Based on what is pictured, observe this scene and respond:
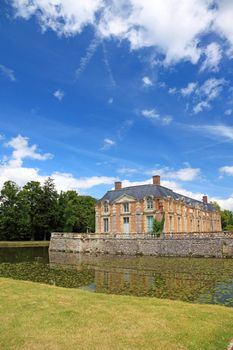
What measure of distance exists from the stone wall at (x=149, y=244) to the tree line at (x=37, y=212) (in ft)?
56.6

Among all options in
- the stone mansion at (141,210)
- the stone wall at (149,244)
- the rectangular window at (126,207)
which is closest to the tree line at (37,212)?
the stone mansion at (141,210)

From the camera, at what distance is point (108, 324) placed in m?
6.69

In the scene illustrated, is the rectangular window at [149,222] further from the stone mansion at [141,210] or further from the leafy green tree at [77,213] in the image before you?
the leafy green tree at [77,213]

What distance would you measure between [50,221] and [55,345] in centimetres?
5337

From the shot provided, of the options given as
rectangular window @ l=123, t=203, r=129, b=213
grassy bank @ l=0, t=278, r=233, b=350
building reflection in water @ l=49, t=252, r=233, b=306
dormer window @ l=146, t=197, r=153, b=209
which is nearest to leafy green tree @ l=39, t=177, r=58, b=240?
rectangular window @ l=123, t=203, r=129, b=213

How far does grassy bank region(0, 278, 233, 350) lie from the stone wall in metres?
18.4

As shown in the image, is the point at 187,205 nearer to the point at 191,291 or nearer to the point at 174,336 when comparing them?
the point at 191,291

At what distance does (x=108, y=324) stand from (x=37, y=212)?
5229 cm

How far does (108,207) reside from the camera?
137 ft

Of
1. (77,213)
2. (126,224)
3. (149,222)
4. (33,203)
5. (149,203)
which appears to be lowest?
(126,224)

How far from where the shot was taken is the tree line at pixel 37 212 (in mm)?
54875

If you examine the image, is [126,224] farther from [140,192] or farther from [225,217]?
[225,217]

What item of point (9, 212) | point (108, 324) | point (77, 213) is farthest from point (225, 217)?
point (108, 324)

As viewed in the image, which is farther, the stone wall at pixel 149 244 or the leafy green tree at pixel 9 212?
the leafy green tree at pixel 9 212
